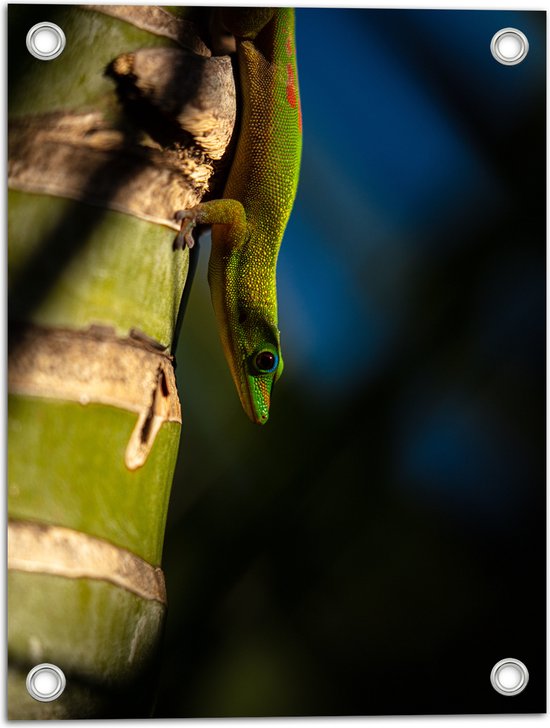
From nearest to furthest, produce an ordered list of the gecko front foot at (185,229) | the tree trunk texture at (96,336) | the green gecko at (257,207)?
the tree trunk texture at (96,336) → the gecko front foot at (185,229) → the green gecko at (257,207)

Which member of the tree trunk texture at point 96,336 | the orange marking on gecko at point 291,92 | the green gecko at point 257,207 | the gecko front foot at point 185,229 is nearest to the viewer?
the tree trunk texture at point 96,336

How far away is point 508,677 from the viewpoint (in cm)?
125

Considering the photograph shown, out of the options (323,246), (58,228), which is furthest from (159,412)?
(323,246)

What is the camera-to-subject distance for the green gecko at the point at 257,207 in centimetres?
117

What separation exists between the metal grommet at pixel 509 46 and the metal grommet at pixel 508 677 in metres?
0.98

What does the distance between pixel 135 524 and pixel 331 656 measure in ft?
1.70

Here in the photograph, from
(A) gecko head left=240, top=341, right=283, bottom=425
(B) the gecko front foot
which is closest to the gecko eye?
(A) gecko head left=240, top=341, right=283, bottom=425

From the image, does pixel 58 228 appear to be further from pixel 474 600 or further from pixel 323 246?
pixel 474 600

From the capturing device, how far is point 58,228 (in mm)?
861

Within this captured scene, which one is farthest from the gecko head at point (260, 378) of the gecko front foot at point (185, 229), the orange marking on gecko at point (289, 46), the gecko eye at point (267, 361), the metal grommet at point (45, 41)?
the metal grommet at point (45, 41)

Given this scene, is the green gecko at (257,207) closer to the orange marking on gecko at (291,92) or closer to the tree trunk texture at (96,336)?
the orange marking on gecko at (291,92)

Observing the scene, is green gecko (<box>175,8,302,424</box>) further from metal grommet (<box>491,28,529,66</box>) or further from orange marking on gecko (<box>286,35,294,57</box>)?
metal grommet (<box>491,28,529,66</box>)

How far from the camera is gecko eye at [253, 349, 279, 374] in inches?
51.4

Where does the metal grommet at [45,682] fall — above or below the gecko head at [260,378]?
below
